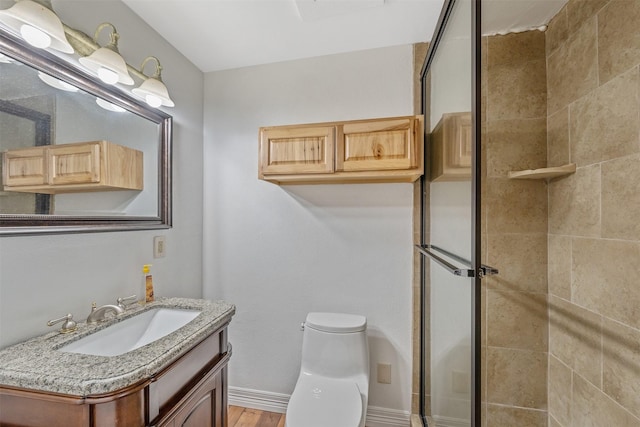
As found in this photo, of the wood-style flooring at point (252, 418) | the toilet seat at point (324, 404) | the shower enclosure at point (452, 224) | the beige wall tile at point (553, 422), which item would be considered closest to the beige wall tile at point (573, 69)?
the shower enclosure at point (452, 224)

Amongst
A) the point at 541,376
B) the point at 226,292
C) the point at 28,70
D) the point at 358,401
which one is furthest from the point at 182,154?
the point at 541,376

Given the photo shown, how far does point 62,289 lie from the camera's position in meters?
1.11

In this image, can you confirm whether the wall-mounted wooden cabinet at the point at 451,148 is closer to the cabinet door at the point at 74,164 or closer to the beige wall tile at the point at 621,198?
the beige wall tile at the point at 621,198

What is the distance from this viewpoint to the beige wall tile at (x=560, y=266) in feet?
4.51

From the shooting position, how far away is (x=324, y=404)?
139 cm

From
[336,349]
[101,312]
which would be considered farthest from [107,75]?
[336,349]

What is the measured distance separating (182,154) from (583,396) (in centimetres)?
250

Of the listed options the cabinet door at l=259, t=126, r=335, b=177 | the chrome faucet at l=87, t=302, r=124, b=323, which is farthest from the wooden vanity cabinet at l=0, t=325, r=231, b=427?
the cabinet door at l=259, t=126, r=335, b=177

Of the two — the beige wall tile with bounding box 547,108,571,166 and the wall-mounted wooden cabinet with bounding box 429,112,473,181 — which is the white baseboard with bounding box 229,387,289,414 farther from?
the beige wall tile with bounding box 547,108,571,166

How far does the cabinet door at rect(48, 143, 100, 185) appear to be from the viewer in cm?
108

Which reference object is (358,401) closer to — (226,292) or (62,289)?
(226,292)

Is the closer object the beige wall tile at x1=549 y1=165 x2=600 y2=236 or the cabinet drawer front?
the cabinet drawer front

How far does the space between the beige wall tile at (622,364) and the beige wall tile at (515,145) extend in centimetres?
82

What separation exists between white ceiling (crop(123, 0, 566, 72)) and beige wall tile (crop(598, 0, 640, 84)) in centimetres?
32
